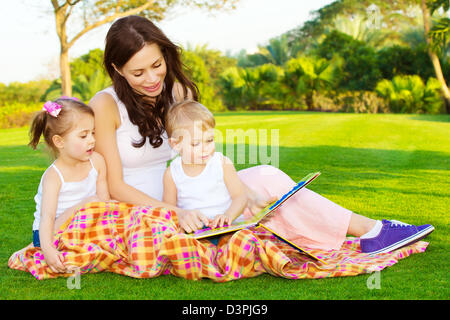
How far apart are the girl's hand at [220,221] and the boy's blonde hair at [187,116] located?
0.58 m

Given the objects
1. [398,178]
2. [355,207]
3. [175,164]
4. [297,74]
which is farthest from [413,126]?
[297,74]

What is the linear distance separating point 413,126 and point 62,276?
13.1 metres

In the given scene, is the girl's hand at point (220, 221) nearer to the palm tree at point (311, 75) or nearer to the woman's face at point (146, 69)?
the woman's face at point (146, 69)

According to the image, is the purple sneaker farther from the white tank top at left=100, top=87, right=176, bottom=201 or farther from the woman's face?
the woman's face

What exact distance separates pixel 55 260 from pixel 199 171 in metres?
1.04

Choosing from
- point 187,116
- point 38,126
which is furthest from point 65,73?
point 187,116

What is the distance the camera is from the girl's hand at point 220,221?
122 inches

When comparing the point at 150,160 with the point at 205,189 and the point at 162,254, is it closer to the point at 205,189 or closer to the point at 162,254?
the point at 205,189

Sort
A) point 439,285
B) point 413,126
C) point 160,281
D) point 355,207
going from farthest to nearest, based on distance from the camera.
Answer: point 413,126, point 355,207, point 160,281, point 439,285

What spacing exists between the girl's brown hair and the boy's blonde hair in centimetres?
54

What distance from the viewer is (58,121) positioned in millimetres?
3307

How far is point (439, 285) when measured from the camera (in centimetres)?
274
